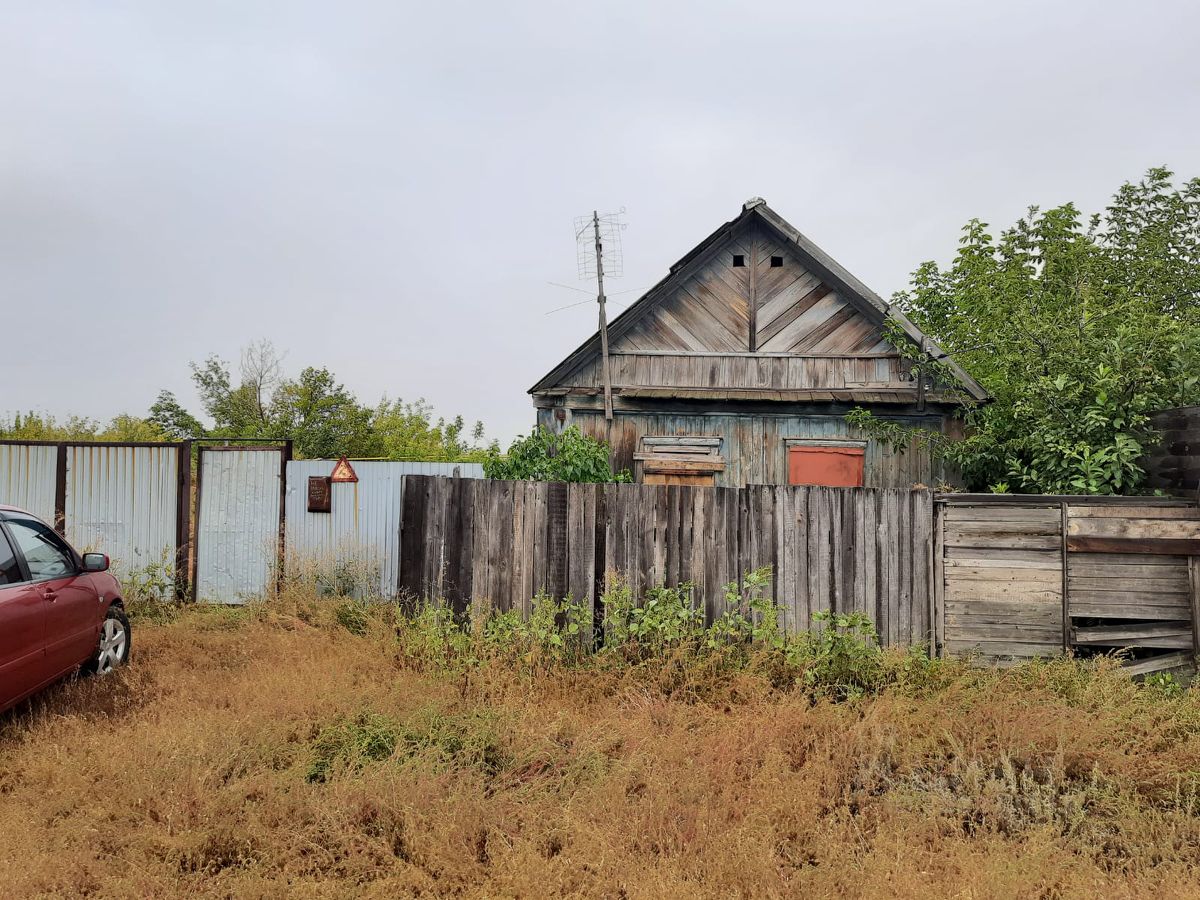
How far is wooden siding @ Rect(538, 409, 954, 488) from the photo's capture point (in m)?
10.4

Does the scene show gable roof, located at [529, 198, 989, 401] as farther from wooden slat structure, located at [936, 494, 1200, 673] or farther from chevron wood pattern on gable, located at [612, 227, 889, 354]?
wooden slat structure, located at [936, 494, 1200, 673]

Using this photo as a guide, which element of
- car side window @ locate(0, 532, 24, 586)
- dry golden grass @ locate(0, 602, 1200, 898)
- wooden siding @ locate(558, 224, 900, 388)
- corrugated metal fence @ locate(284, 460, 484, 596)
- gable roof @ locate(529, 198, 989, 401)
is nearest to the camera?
dry golden grass @ locate(0, 602, 1200, 898)

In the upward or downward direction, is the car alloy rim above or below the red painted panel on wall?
below

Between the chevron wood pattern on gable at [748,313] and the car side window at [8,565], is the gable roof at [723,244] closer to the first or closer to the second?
→ the chevron wood pattern on gable at [748,313]

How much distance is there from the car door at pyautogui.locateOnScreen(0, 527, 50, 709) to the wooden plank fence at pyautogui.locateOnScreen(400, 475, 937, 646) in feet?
10.1

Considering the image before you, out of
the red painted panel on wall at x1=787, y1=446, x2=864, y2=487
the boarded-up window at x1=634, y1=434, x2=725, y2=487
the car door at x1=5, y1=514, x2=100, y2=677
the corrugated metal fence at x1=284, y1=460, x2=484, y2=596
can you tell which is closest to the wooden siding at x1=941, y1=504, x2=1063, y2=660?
the red painted panel on wall at x1=787, y1=446, x2=864, y2=487

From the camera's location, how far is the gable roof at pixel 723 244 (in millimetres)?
10484

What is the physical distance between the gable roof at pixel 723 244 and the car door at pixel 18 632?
23.1 feet

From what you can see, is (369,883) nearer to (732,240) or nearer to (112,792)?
(112,792)

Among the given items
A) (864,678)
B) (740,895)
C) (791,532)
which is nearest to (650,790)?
(740,895)

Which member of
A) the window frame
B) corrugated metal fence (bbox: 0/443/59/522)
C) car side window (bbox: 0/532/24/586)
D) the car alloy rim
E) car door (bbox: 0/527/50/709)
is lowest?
the car alloy rim

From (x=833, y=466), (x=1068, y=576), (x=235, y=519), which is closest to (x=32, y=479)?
(x=235, y=519)

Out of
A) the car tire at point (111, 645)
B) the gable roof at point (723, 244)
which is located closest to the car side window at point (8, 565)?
the car tire at point (111, 645)

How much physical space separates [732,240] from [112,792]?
10.2 metres
